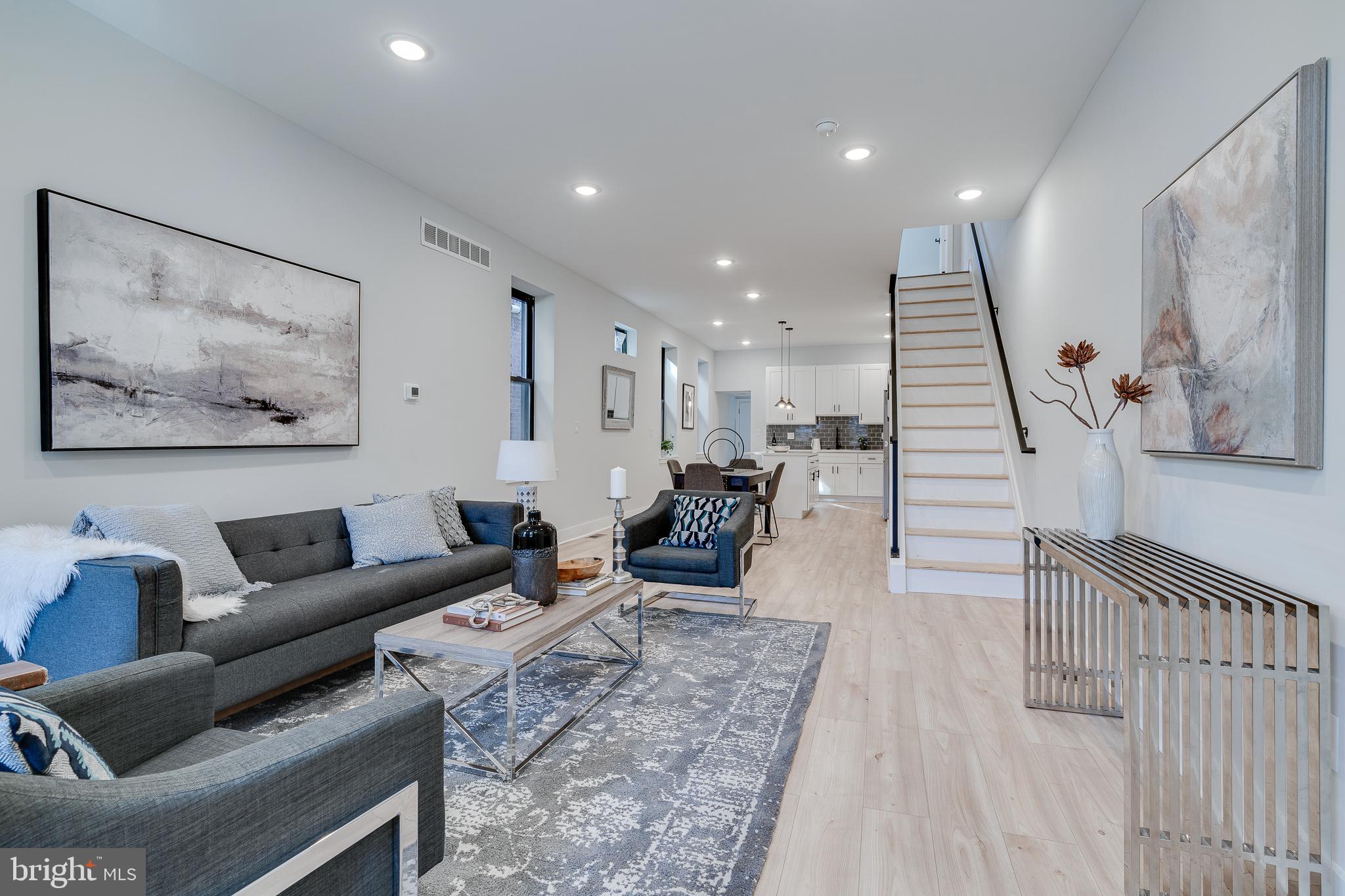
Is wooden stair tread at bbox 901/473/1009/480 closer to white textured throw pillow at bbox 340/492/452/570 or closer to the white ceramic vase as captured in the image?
the white ceramic vase

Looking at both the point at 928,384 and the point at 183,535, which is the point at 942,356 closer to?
the point at 928,384

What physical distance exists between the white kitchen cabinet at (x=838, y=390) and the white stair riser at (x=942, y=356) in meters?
4.33

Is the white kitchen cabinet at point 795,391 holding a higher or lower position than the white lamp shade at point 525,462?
higher

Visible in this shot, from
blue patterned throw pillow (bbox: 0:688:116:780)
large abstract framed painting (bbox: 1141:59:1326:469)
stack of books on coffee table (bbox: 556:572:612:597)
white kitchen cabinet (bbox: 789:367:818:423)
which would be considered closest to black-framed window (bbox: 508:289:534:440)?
stack of books on coffee table (bbox: 556:572:612:597)

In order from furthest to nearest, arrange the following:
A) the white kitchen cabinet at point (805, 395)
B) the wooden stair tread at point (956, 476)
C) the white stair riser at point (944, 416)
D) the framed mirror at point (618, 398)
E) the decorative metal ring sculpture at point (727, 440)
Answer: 1. the decorative metal ring sculpture at point (727, 440)
2. the white kitchen cabinet at point (805, 395)
3. the framed mirror at point (618, 398)
4. the white stair riser at point (944, 416)
5. the wooden stair tread at point (956, 476)

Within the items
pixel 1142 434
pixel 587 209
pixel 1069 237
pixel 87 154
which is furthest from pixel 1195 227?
pixel 87 154

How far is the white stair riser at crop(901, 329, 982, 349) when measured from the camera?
6.51 meters

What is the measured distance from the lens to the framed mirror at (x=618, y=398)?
727 centimetres

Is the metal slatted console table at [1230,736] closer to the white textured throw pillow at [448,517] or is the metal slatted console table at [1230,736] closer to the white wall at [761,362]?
the white textured throw pillow at [448,517]

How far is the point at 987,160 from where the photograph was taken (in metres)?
4.04

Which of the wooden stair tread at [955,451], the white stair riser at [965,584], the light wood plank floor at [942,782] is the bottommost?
the light wood plank floor at [942,782]

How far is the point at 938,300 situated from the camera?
710 cm

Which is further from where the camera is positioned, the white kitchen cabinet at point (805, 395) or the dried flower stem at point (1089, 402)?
the white kitchen cabinet at point (805, 395)

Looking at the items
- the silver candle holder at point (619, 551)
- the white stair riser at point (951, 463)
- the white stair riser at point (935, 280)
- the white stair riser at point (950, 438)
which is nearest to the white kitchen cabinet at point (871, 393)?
the white stair riser at point (935, 280)
